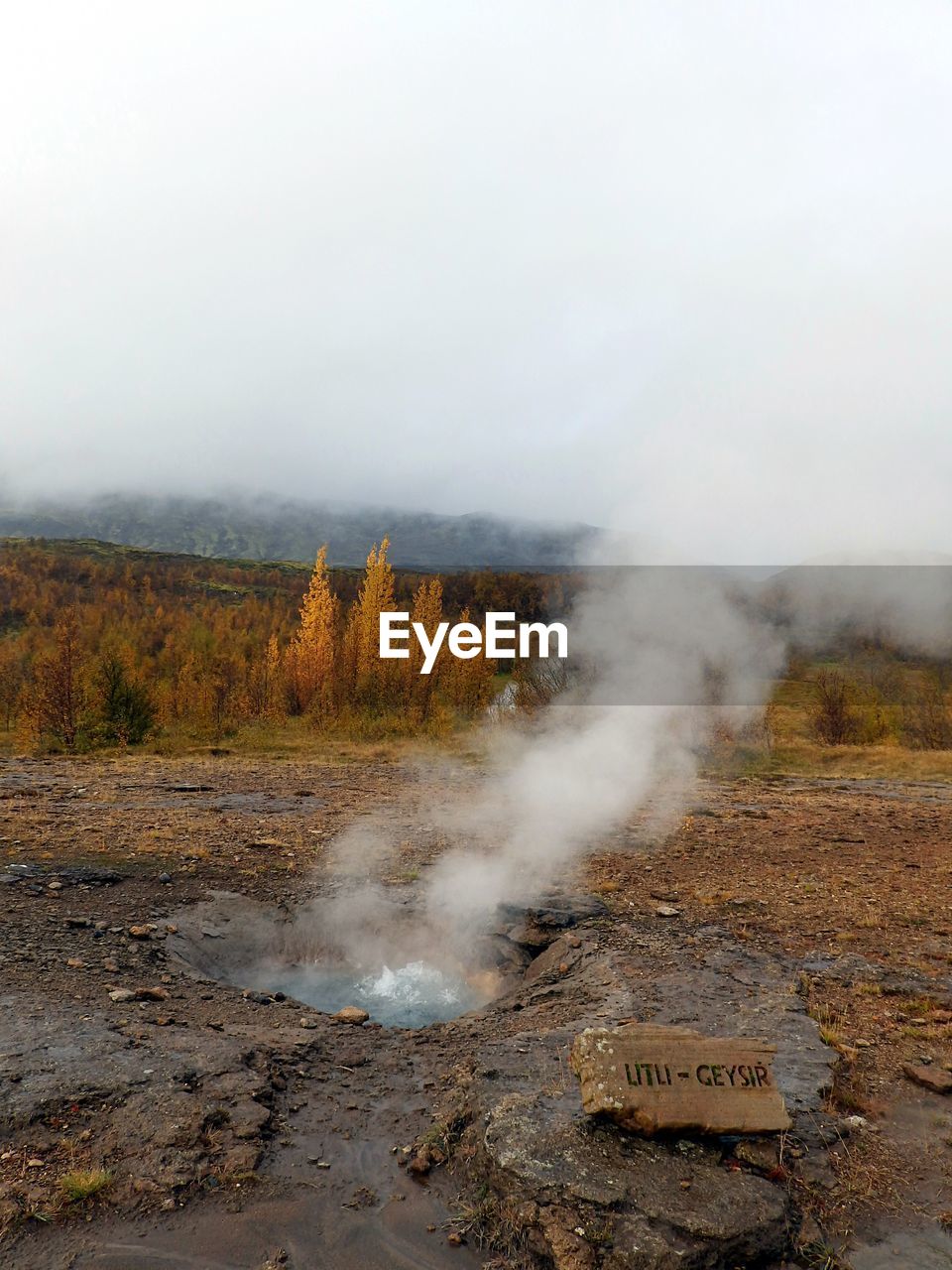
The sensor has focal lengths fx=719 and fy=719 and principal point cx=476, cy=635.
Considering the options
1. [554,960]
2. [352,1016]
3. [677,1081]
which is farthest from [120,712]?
[677,1081]

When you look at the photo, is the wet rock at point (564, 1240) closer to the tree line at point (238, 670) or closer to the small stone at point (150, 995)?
the small stone at point (150, 995)

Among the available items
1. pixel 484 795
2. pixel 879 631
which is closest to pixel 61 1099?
pixel 484 795

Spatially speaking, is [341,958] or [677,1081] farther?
[341,958]

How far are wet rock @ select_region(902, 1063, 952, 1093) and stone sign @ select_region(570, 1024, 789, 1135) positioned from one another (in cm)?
170

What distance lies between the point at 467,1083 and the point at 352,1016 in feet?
6.46

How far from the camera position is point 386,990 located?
8.17m

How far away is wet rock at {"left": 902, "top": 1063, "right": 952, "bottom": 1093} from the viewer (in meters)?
5.50

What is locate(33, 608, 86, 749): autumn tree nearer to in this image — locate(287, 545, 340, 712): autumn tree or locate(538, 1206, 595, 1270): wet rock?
locate(287, 545, 340, 712): autumn tree

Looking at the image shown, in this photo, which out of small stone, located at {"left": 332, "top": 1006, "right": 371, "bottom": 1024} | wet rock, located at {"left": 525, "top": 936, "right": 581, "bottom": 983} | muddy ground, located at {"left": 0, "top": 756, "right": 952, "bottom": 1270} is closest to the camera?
muddy ground, located at {"left": 0, "top": 756, "right": 952, "bottom": 1270}

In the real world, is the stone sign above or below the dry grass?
above

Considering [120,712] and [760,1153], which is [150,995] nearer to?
[760,1153]

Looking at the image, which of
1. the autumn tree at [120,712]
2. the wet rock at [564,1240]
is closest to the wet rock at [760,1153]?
the wet rock at [564,1240]

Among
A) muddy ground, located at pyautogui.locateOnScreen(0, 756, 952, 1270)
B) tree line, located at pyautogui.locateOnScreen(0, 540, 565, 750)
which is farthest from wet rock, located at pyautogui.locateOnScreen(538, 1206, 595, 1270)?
tree line, located at pyautogui.locateOnScreen(0, 540, 565, 750)

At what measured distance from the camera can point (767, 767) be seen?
80.2 feet
